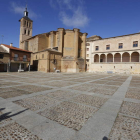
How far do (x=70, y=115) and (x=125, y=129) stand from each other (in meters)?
1.62

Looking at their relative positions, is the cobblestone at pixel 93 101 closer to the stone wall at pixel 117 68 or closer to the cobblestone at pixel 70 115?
the cobblestone at pixel 70 115

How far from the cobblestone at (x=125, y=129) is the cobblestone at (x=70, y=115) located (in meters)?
0.83

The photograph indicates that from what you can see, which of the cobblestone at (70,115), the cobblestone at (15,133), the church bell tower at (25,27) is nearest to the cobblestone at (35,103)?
the cobblestone at (70,115)

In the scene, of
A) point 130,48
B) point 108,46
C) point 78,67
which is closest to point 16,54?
point 78,67

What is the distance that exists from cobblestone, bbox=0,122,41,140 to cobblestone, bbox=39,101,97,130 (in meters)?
0.80

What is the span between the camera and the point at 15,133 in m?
2.21

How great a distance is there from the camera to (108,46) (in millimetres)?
31500

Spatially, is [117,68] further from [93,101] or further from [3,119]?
[3,119]

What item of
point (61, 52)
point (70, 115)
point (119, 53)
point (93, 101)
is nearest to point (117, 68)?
point (119, 53)

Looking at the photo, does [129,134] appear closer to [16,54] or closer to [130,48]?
[16,54]

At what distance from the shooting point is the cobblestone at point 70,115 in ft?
8.73

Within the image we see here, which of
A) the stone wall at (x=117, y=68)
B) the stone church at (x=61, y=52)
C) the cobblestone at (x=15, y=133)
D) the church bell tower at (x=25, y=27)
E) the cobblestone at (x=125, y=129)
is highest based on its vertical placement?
the church bell tower at (x=25, y=27)

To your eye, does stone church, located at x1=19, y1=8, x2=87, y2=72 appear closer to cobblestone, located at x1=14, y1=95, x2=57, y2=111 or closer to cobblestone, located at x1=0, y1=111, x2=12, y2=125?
cobblestone, located at x1=14, y1=95, x2=57, y2=111

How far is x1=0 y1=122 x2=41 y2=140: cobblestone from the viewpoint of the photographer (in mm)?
2068
